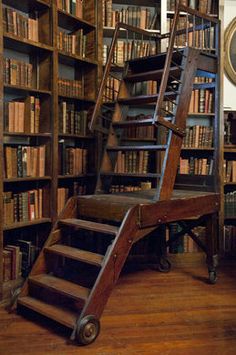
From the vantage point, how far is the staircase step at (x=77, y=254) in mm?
2273

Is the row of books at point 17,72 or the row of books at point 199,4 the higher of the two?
the row of books at point 199,4

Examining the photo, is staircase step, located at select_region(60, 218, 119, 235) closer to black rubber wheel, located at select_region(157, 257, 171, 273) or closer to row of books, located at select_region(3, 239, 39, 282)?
row of books, located at select_region(3, 239, 39, 282)

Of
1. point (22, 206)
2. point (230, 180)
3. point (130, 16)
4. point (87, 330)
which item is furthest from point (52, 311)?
point (130, 16)

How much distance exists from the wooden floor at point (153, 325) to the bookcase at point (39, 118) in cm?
64

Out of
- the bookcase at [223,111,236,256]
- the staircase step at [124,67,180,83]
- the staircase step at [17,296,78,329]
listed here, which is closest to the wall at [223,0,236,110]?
the bookcase at [223,111,236,256]

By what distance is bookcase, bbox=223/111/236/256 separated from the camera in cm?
377

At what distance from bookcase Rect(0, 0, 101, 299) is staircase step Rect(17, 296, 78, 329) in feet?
1.26

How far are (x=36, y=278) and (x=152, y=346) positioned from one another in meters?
0.85

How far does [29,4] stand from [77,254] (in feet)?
6.49

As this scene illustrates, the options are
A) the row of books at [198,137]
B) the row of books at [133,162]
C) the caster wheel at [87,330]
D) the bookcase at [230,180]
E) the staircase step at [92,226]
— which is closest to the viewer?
the caster wheel at [87,330]

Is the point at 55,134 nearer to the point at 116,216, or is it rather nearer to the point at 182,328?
the point at 116,216

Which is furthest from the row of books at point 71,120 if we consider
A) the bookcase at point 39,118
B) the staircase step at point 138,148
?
the staircase step at point 138,148

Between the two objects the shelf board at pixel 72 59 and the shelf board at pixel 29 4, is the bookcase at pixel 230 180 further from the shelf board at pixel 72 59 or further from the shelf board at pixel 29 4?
the shelf board at pixel 29 4

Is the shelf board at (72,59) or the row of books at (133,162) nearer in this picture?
the shelf board at (72,59)
